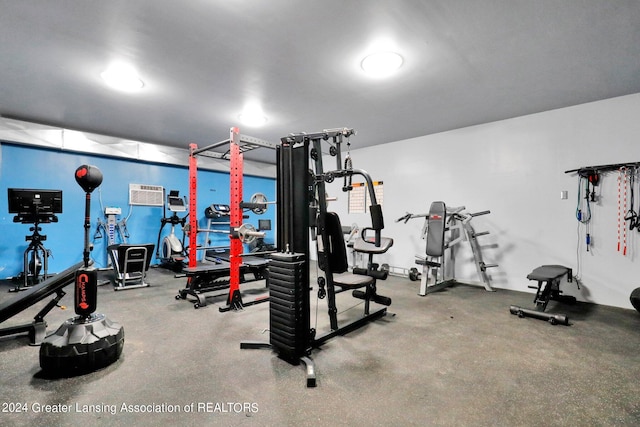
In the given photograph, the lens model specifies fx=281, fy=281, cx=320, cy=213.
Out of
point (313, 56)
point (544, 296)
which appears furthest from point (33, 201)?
point (544, 296)

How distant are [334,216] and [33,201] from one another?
4985 millimetres

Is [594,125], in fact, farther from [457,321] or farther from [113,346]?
[113,346]

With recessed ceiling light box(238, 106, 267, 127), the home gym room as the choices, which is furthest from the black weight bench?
recessed ceiling light box(238, 106, 267, 127)

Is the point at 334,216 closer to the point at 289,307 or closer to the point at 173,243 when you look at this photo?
the point at 289,307

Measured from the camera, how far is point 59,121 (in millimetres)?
4891

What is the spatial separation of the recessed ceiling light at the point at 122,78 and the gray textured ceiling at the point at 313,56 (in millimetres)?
108

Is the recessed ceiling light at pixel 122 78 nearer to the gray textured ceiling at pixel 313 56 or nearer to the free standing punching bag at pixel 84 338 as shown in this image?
the gray textured ceiling at pixel 313 56

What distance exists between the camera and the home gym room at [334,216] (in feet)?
6.31

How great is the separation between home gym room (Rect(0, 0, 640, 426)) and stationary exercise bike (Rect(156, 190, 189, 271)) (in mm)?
57

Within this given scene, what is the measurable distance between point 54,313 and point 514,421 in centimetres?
462

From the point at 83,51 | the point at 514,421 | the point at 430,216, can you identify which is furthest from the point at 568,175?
the point at 83,51

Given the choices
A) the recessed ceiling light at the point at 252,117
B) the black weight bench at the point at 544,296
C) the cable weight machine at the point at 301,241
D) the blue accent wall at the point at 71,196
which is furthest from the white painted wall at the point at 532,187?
the blue accent wall at the point at 71,196

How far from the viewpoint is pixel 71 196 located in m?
5.46

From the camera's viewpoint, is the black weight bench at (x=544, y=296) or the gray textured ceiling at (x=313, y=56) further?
the black weight bench at (x=544, y=296)
